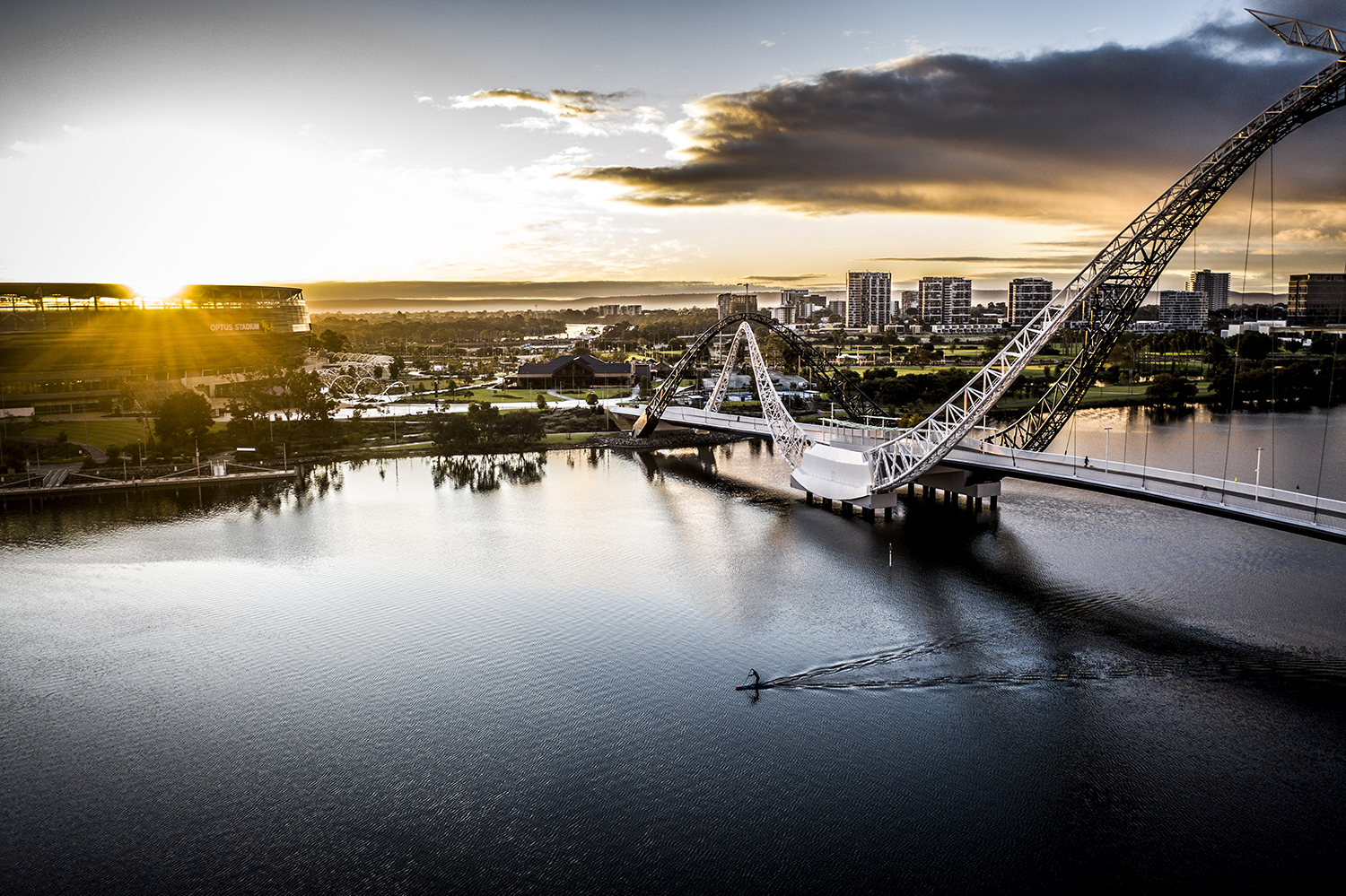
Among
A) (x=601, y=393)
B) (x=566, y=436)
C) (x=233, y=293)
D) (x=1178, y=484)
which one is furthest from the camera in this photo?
(x=601, y=393)

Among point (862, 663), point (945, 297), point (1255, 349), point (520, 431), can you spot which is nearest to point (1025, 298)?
point (945, 297)

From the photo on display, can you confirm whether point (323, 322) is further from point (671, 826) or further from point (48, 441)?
point (671, 826)

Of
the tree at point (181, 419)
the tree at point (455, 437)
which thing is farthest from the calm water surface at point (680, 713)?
the tree at point (455, 437)

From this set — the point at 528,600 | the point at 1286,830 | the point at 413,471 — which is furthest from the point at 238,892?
the point at 413,471

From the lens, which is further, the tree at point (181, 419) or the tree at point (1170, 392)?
the tree at point (1170, 392)

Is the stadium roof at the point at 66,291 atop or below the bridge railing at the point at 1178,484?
atop

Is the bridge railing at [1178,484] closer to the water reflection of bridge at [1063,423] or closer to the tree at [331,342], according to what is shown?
the water reflection of bridge at [1063,423]

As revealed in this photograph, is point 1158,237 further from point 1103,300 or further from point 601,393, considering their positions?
point 601,393

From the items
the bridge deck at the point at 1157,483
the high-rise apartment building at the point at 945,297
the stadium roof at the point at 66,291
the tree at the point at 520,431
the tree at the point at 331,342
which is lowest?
the tree at the point at 520,431
